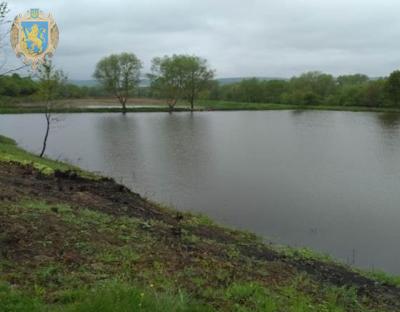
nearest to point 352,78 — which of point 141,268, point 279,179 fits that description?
point 279,179

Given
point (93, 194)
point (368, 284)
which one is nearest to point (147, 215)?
point (93, 194)

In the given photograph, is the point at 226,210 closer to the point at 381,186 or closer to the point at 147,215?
the point at 147,215

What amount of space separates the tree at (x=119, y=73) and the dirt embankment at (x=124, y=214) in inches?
3036

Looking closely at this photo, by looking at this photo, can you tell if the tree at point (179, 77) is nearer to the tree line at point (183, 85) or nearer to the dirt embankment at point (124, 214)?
the tree line at point (183, 85)

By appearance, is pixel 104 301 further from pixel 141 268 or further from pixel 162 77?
pixel 162 77

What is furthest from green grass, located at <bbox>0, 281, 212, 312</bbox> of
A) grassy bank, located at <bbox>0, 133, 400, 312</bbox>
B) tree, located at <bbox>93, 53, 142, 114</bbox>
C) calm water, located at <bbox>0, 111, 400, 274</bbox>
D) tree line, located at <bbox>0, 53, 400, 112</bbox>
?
tree, located at <bbox>93, 53, 142, 114</bbox>

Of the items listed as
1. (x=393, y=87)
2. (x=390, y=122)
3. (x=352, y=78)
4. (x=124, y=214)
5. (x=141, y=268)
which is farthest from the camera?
(x=352, y=78)

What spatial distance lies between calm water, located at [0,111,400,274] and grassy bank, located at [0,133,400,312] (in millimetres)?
3853

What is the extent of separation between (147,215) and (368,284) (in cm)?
564

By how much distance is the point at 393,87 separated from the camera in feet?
270

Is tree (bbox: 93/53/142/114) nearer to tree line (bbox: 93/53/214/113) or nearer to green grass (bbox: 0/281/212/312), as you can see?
tree line (bbox: 93/53/214/113)

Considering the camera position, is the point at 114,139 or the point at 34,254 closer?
the point at 34,254

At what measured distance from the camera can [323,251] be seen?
12242 millimetres

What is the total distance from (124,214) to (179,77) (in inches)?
3319
